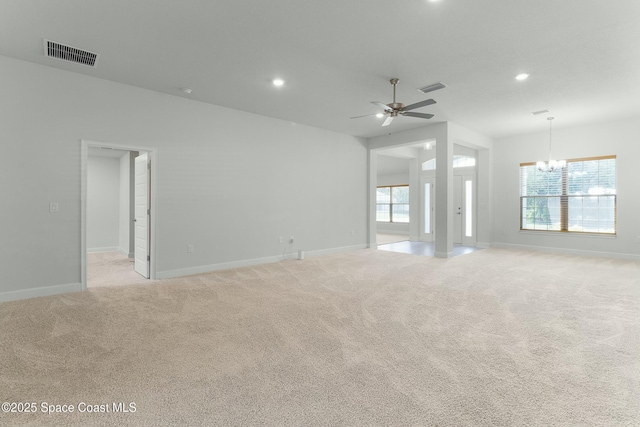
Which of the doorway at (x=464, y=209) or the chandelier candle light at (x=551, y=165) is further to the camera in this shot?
the doorway at (x=464, y=209)

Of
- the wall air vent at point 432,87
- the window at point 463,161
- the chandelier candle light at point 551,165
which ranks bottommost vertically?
the chandelier candle light at point 551,165

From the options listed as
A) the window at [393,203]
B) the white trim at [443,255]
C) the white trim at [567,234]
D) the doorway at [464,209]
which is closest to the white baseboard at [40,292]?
the white trim at [443,255]

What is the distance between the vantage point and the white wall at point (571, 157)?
6309mm

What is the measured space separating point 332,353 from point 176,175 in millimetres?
3924

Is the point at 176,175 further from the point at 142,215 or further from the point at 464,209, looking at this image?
the point at 464,209

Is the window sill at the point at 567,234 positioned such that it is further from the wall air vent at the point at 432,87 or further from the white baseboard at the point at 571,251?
the wall air vent at the point at 432,87

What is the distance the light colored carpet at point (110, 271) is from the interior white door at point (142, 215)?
0.20m

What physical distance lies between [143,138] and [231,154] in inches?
56.2

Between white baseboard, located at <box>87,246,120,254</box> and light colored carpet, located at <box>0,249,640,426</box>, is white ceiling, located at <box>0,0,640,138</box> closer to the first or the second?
light colored carpet, located at <box>0,249,640,426</box>

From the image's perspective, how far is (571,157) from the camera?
701cm

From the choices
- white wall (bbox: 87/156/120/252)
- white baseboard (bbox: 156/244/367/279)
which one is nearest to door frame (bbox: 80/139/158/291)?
white baseboard (bbox: 156/244/367/279)

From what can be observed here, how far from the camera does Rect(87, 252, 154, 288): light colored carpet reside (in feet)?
15.3

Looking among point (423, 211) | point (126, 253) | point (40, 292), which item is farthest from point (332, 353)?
point (423, 211)

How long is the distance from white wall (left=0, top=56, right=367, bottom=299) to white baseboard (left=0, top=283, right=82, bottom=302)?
2cm
